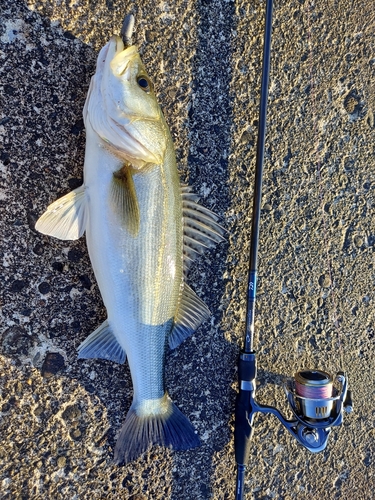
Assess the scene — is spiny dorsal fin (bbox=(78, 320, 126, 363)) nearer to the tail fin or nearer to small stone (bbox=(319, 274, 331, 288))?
the tail fin

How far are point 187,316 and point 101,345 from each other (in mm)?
375

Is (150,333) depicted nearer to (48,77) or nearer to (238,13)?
(48,77)

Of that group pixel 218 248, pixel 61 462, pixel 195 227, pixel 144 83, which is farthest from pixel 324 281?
pixel 61 462

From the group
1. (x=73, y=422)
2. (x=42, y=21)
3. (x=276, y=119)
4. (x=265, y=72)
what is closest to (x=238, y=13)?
(x=265, y=72)

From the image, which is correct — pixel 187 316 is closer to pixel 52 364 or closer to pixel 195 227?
pixel 195 227

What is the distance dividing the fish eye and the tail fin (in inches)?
48.7

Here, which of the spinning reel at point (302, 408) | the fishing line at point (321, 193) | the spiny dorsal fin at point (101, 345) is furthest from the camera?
the fishing line at point (321, 193)

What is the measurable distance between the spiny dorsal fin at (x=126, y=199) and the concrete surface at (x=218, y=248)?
25 cm

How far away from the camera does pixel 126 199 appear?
Result: 4.95 ft

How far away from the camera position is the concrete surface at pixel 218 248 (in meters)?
1.63

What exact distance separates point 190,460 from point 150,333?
0.71 metres

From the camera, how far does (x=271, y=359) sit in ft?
6.60

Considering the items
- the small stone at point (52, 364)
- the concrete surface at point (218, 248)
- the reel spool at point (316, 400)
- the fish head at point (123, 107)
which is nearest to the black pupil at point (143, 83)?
the fish head at point (123, 107)

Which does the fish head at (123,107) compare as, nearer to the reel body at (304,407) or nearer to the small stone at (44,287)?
the small stone at (44,287)
